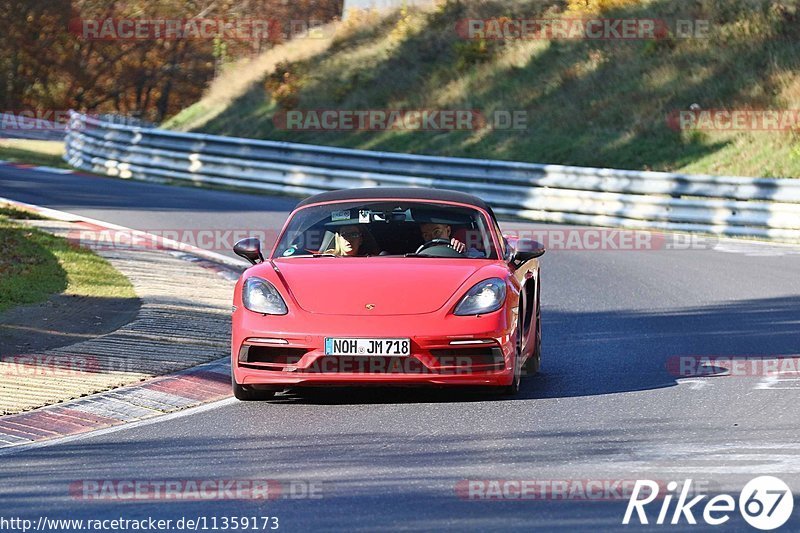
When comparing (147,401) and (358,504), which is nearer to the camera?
(358,504)

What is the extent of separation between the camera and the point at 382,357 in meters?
8.89

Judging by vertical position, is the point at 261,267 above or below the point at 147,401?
above

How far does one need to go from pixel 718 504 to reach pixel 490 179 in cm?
1954

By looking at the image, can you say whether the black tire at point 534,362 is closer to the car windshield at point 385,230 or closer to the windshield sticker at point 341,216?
the car windshield at point 385,230

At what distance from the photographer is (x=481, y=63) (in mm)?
36719

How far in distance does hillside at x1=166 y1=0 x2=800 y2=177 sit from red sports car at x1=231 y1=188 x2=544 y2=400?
52.6 feet

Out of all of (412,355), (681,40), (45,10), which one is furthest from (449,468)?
(45,10)

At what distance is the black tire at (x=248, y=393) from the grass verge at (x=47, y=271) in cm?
407

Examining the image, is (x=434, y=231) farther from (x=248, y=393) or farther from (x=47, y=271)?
(x=47, y=271)

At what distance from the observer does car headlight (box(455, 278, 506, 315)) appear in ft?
30.1

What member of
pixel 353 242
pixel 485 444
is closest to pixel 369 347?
pixel 485 444

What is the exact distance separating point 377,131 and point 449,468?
2879 centimetres

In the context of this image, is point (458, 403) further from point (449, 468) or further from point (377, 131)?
point (377, 131)

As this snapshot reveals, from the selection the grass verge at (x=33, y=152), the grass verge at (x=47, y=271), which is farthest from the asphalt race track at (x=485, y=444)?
the grass verge at (x=33, y=152)
